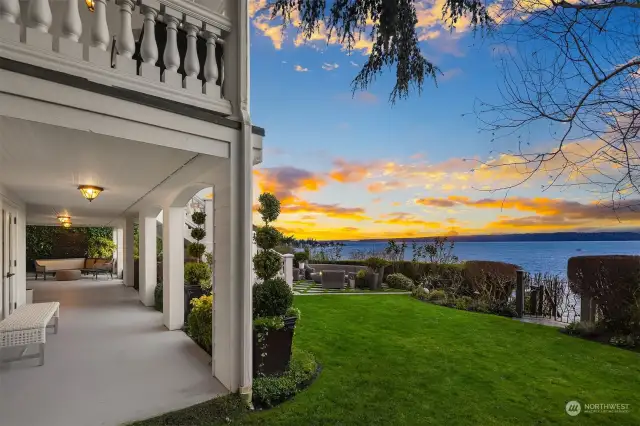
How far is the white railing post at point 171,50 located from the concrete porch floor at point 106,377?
3.30m

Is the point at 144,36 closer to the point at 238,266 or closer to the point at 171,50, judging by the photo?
the point at 171,50

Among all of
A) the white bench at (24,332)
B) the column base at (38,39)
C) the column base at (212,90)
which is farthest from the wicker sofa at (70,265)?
the column base at (38,39)

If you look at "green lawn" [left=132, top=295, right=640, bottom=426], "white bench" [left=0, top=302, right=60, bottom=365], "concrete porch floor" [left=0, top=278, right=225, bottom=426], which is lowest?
"green lawn" [left=132, top=295, right=640, bottom=426]

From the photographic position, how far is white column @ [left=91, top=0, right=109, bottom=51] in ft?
9.66

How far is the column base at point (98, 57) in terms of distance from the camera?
9.61 feet

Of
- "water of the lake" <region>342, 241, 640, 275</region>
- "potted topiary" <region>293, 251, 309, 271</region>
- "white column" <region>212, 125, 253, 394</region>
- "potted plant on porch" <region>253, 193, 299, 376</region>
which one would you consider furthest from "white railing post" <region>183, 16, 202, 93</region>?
"potted topiary" <region>293, 251, 309, 271</region>

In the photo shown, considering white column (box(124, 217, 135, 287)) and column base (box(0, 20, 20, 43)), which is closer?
column base (box(0, 20, 20, 43))

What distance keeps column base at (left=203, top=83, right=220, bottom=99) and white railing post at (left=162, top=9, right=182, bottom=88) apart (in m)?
0.32

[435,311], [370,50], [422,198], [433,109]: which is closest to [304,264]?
[422,198]

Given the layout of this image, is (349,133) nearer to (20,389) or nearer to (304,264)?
(304,264)

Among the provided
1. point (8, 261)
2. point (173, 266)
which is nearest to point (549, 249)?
point (173, 266)

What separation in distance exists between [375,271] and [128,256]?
10.4 m

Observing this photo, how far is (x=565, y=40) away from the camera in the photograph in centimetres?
232

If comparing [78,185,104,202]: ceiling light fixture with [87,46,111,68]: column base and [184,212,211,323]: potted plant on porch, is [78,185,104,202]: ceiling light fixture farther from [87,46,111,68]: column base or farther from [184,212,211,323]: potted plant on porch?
[87,46,111,68]: column base
